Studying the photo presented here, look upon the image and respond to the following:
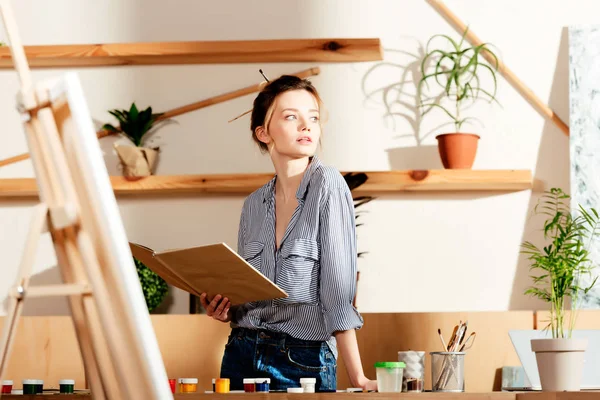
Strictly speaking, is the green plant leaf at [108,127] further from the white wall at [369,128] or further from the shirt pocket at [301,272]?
the shirt pocket at [301,272]

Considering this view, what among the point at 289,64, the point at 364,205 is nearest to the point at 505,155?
the point at 364,205

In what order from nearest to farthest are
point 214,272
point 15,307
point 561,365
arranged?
point 15,307, point 561,365, point 214,272

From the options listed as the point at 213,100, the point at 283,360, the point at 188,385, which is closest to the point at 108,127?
the point at 213,100

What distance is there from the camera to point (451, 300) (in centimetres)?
330

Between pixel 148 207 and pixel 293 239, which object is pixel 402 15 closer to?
pixel 148 207

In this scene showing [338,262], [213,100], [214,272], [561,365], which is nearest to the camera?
[561,365]

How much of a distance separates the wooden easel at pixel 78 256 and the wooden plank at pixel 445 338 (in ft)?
5.96

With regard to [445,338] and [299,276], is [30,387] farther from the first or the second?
[445,338]

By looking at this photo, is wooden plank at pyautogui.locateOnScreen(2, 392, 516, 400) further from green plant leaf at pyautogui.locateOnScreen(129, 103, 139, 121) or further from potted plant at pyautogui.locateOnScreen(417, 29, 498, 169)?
green plant leaf at pyautogui.locateOnScreen(129, 103, 139, 121)

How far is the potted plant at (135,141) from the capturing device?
3.31 m

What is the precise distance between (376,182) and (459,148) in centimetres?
34

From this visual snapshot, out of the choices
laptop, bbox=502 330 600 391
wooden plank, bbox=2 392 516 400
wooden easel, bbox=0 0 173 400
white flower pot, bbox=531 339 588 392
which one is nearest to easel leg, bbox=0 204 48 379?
wooden easel, bbox=0 0 173 400

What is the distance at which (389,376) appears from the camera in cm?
143

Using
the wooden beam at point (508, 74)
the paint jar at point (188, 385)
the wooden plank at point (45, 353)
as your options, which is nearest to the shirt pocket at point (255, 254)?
the paint jar at point (188, 385)
